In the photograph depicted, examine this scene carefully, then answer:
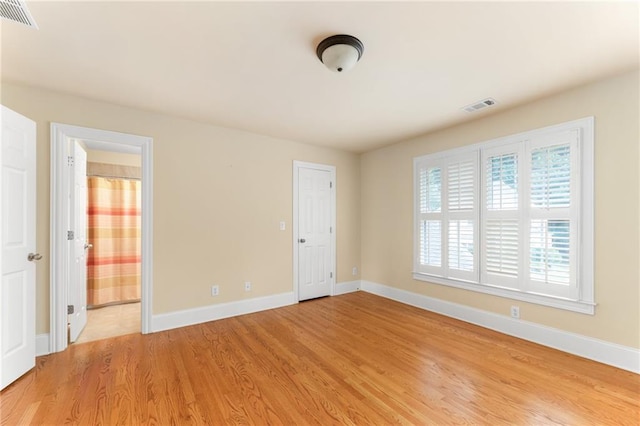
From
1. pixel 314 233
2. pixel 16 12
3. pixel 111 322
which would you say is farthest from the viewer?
pixel 314 233

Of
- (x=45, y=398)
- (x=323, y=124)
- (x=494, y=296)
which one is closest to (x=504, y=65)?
(x=323, y=124)

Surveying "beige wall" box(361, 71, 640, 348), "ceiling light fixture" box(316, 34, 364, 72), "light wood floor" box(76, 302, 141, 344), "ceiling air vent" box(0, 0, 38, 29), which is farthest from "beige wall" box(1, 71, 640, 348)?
"ceiling light fixture" box(316, 34, 364, 72)

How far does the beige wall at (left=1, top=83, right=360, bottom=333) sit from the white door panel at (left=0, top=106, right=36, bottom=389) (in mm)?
333

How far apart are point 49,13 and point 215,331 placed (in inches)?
120

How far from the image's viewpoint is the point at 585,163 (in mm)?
2602

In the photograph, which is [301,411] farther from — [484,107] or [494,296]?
[484,107]

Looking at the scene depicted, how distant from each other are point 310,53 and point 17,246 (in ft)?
9.31

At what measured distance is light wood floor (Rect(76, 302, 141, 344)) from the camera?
3.13 metres

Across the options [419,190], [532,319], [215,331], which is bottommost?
[215,331]

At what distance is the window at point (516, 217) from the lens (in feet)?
8.65

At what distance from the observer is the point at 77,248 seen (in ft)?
10.0

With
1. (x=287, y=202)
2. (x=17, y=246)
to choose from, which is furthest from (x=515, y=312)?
(x=17, y=246)

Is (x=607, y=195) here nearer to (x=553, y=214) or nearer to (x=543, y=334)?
(x=553, y=214)

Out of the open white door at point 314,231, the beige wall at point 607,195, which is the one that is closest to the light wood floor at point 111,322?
the open white door at point 314,231
